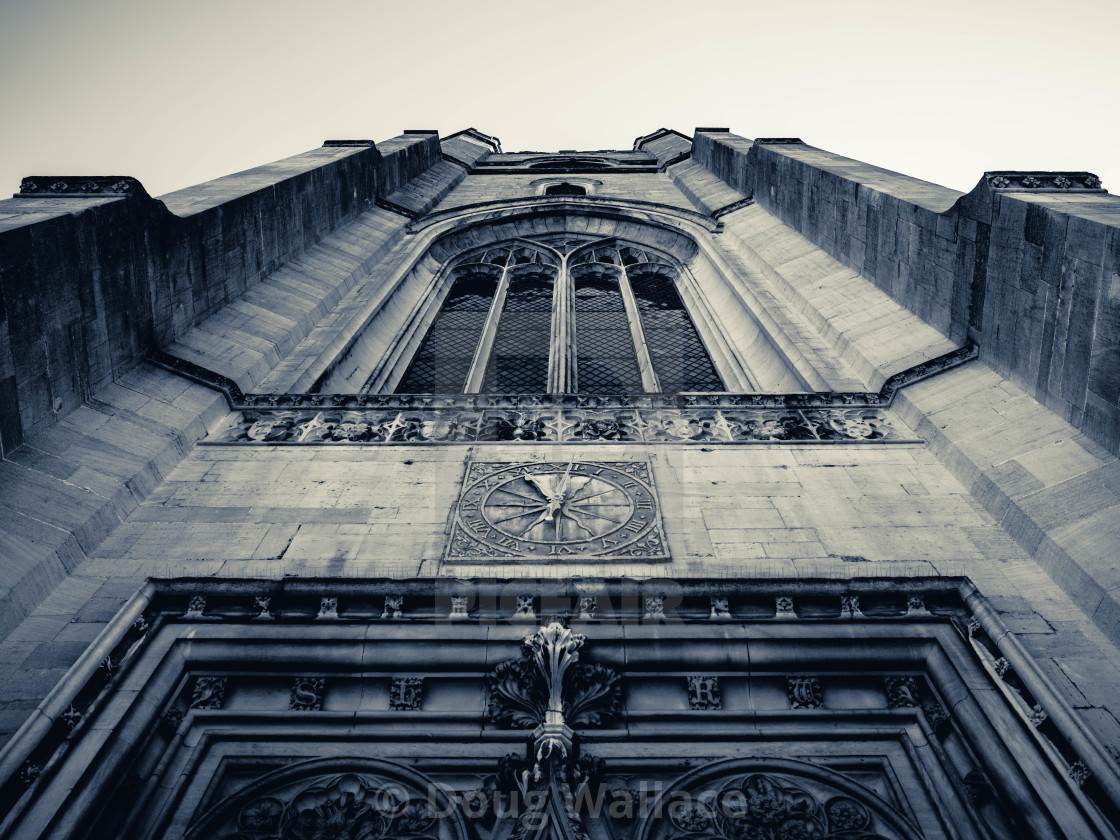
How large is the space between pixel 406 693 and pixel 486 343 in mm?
6594

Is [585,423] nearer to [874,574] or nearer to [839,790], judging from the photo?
[874,574]

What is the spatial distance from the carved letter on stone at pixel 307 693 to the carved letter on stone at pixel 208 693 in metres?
0.37

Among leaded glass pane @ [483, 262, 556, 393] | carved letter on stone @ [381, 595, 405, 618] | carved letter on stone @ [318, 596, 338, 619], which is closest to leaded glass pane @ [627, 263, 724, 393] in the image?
leaded glass pane @ [483, 262, 556, 393]

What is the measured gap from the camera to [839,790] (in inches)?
154

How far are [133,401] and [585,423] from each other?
366cm

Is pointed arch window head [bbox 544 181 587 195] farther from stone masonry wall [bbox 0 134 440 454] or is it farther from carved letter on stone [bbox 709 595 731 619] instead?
carved letter on stone [bbox 709 595 731 619]

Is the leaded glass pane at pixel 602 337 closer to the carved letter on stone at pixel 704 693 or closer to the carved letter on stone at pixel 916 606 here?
the carved letter on stone at pixel 916 606

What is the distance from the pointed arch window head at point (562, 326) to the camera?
9.67m

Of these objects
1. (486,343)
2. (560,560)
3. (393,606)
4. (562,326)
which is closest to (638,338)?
(562,326)

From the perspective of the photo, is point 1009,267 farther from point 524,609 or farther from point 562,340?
point 562,340

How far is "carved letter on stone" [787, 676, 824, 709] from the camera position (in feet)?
Result: 13.9

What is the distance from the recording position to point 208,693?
428cm

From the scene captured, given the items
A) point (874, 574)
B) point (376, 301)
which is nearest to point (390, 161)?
point (376, 301)

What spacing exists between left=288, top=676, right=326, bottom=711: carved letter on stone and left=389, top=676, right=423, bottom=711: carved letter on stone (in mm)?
381
